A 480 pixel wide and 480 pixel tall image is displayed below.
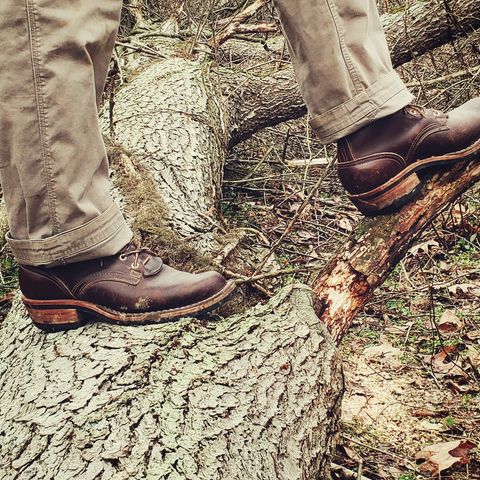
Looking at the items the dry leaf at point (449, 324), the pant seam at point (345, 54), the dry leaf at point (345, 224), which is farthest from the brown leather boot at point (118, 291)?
the dry leaf at point (345, 224)

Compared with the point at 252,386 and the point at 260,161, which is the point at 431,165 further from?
the point at 260,161

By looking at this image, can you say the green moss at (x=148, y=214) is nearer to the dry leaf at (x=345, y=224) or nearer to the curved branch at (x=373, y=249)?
the curved branch at (x=373, y=249)

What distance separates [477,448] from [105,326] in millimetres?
1244

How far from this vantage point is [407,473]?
1774 mm

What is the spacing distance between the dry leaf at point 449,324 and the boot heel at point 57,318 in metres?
1.67

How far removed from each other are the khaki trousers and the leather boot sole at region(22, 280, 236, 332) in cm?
17

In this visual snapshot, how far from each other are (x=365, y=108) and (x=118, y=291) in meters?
0.87

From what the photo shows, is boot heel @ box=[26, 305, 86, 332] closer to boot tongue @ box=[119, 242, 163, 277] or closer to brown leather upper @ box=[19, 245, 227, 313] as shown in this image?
brown leather upper @ box=[19, 245, 227, 313]

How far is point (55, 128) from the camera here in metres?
1.38

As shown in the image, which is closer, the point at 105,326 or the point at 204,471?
the point at 204,471

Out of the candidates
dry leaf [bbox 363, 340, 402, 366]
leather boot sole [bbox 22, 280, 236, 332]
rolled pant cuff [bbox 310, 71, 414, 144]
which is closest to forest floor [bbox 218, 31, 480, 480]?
dry leaf [bbox 363, 340, 402, 366]

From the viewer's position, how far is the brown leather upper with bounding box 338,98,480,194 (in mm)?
1707

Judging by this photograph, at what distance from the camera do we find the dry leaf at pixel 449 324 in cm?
259

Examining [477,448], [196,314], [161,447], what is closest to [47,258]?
[196,314]
